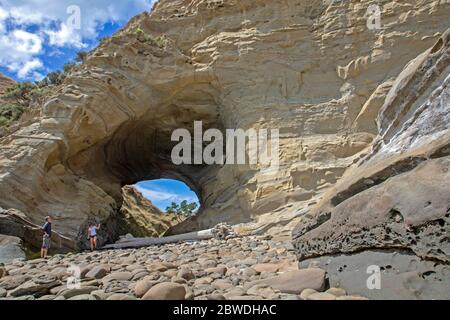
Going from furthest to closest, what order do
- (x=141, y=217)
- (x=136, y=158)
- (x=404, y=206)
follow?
(x=141, y=217) < (x=136, y=158) < (x=404, y=206)

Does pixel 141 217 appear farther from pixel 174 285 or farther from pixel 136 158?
pixel 174 285

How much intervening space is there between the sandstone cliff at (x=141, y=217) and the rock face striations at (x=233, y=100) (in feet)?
21.2

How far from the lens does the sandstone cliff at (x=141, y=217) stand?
76.4ft

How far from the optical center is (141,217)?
27047 millimetres

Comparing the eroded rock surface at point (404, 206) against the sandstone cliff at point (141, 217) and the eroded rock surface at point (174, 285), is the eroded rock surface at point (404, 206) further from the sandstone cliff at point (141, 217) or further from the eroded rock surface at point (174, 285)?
the sandstone cliff at point (141, 217)

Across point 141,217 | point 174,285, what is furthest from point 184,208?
point 174,285

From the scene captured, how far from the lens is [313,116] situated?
12.5 meters

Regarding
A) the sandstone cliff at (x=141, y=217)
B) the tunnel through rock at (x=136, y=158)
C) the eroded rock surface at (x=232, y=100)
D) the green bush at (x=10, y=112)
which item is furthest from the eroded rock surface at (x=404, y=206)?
the sandstone cliff at (x=141, y=217)

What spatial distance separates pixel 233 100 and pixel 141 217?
16.4 metres

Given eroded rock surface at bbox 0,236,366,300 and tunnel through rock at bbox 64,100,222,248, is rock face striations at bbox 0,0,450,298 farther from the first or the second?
eroded rock surface at bbox 0,236,366,300

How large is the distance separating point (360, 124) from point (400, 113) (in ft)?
25.0

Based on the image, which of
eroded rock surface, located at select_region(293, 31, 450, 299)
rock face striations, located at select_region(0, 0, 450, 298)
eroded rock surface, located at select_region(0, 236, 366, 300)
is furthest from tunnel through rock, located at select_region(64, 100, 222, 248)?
eroded rock surface, located at select_region(293, 31, 450, 299)
